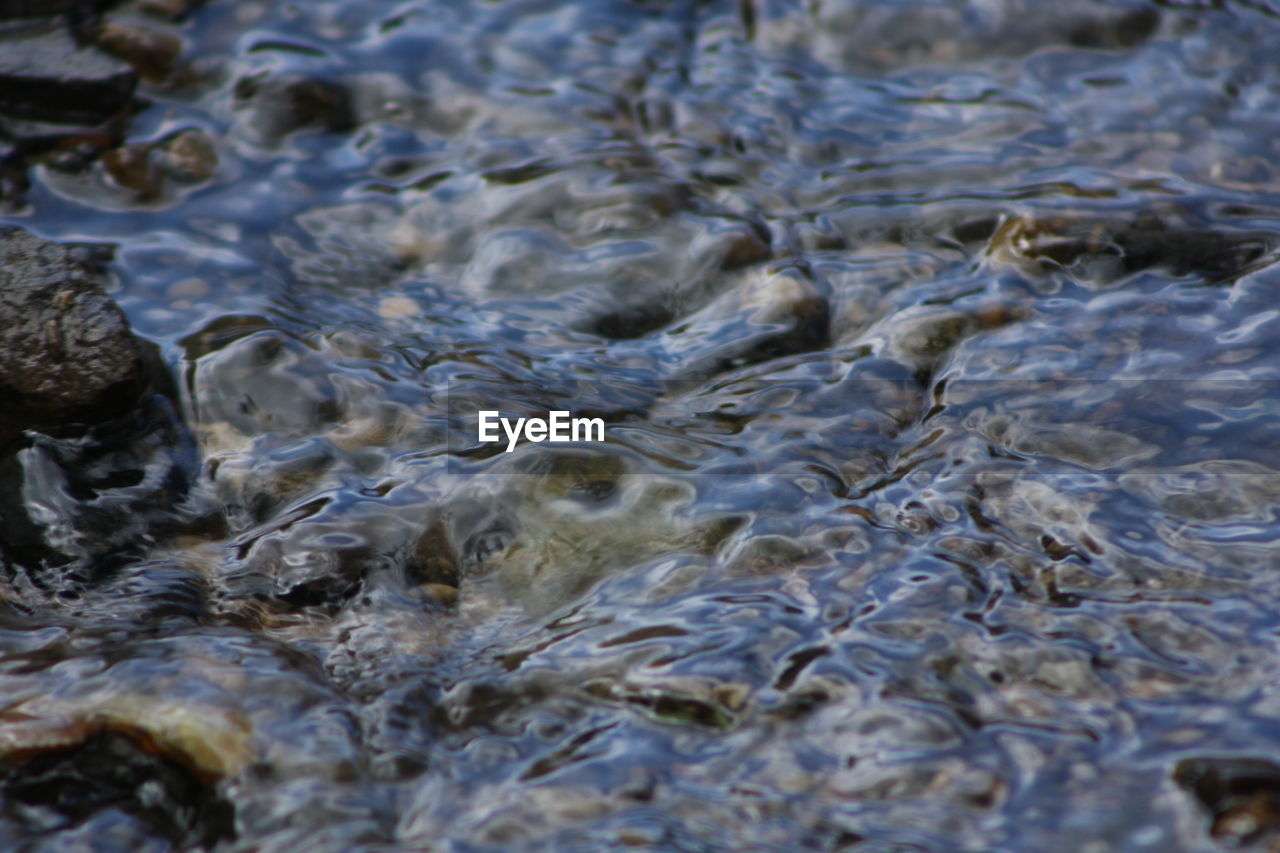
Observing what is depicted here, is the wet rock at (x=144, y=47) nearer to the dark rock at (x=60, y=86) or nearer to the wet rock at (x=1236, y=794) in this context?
the dark rock at (x=60, y=86)

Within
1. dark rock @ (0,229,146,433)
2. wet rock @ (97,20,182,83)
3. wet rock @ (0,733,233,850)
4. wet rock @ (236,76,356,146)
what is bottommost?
wet rock @ (0,733,233,850)

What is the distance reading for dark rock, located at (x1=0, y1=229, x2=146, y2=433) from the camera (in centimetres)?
303

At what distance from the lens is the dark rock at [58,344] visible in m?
3.03

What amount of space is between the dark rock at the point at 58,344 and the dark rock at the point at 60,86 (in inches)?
47.8

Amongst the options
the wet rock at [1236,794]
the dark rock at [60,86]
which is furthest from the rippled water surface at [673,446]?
the dark rock at [60,86]

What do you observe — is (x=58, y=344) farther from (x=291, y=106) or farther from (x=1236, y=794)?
(x=1236, y=794)

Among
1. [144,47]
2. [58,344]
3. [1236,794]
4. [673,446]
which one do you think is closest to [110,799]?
[58,344]

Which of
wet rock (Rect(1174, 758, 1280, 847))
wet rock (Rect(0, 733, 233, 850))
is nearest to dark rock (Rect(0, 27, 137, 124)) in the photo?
wet rock (Rect(0, 733, 233, 850))

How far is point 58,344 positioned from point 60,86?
5.38 ft

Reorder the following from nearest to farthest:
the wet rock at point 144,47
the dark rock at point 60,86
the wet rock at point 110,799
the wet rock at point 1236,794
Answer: the wet rock at point 1236,794, the wet rock at point 110,799, the dark rock at point 60,86, the wet rock at point 144,47

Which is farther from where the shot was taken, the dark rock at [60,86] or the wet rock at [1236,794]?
the dark rock at [60,86]

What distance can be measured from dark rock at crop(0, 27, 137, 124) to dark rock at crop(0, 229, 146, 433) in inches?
47.8

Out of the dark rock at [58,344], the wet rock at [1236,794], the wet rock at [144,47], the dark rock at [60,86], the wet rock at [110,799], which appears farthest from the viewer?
the wet rock at [144,47]

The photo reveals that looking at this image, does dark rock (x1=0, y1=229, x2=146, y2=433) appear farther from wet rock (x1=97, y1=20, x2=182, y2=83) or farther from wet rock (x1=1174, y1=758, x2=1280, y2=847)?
wet rock (x1=1174, y1=758, x2=1280, y2=847)
